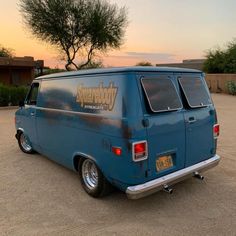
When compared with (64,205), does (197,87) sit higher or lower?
higher

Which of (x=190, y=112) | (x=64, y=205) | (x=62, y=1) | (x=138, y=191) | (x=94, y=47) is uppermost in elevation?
(x=62, y=1)

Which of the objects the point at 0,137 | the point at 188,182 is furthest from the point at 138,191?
the point at 0,137

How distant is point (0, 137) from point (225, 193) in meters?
6.94

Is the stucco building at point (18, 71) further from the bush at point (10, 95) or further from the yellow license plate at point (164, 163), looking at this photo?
the yellow license plate at point (164, 163)

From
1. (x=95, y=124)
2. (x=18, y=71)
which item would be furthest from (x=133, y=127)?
(x=18, y=71)

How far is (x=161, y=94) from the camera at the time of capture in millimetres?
4191

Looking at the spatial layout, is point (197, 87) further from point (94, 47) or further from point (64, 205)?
point (94, 47)

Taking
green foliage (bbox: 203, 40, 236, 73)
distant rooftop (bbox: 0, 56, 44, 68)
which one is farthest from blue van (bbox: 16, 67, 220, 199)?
green foliage (bbox: 203, 40, 236, 73)

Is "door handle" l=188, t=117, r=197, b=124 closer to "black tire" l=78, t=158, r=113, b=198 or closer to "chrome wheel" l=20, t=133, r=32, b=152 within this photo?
"black tire" l=78, t=158, r=113, b=198

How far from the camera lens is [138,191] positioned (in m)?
3.81

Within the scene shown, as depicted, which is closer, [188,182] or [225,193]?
[225,193]

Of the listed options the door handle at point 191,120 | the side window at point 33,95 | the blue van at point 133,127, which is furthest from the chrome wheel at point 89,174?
the side window at point 33,95

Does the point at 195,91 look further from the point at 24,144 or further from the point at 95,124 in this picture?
the point at 24,144

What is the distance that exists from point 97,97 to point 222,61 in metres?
31.4
